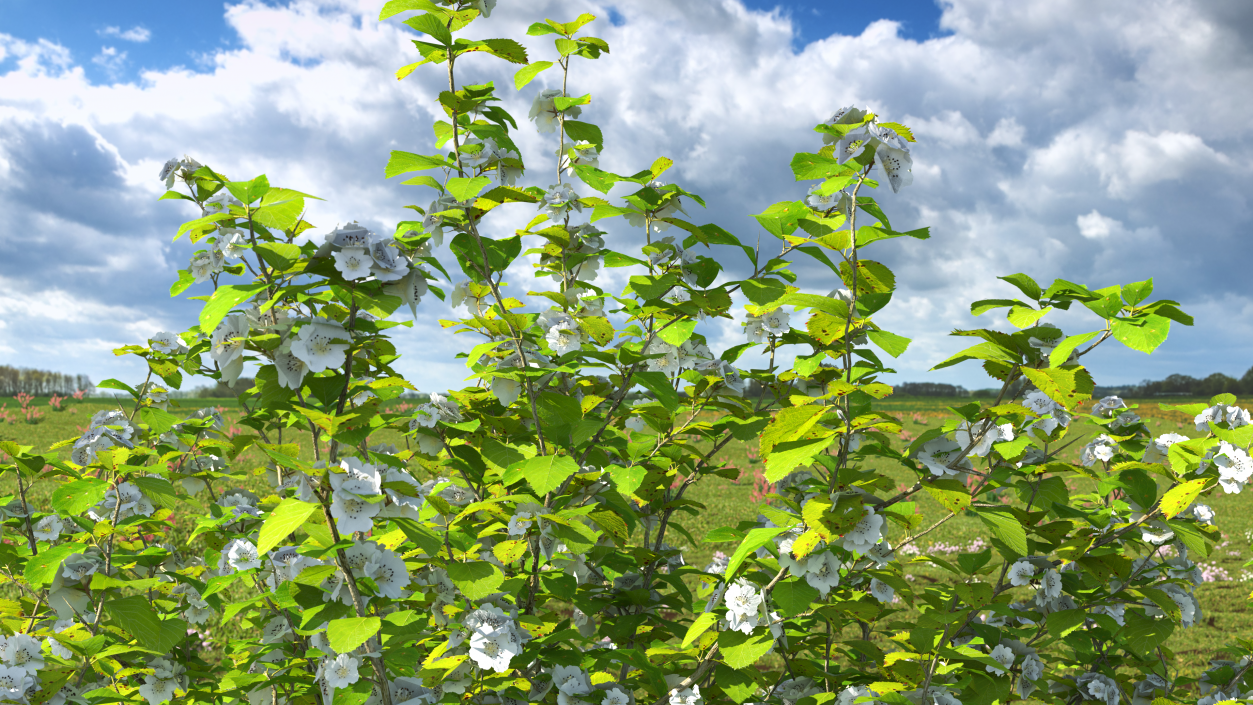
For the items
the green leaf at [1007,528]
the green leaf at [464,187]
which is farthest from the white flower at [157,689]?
the green leaf at [1007,528]

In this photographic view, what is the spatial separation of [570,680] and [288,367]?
1290 mm

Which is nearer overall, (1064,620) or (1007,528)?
(1007,528)

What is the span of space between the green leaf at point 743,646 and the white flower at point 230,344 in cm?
156

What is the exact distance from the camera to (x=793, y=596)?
1938 millimetres

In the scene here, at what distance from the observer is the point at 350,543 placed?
165 centimetres

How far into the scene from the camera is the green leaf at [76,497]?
2.31 metres

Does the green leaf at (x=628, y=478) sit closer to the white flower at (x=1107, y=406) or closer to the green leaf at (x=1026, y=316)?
the green leaf at (x=1026, y=316)

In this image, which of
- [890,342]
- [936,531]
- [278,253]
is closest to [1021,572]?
[890,342]

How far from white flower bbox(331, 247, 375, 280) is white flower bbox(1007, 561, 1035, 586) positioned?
2373 mm

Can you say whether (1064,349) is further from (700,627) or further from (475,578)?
(475,578)

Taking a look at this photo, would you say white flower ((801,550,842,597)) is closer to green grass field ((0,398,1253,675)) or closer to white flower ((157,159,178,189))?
green grass field ((0,398,1253,675))

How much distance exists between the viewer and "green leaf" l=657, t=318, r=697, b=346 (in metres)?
2.10

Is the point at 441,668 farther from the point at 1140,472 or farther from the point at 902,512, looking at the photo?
the point at 1140,472

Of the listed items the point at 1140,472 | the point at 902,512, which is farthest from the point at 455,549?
the point at 1140,472
